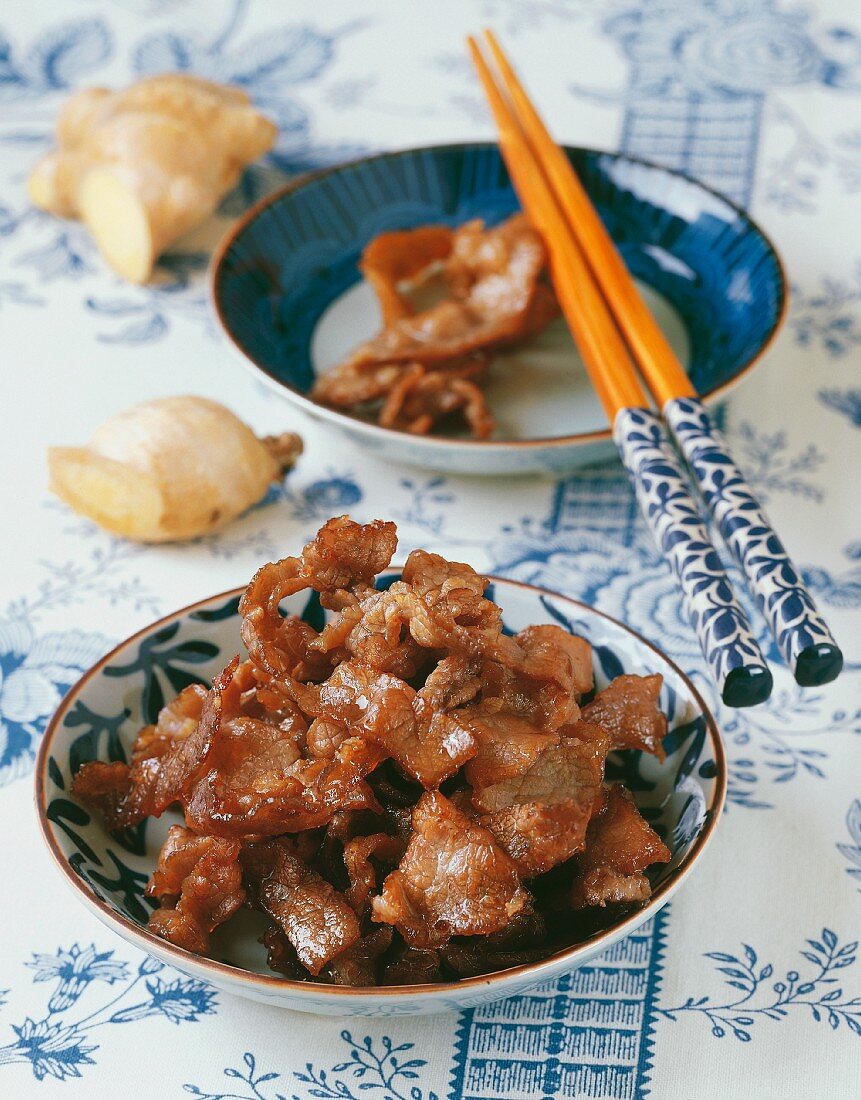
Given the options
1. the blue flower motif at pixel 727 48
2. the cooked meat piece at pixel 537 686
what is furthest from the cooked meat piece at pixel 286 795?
the blue flower motif at pixel 727 48

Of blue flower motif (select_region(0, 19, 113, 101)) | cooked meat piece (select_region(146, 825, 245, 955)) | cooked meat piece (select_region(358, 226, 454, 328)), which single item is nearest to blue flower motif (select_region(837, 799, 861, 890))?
cooked meat piece (select_region(146, 825, 245, 955))

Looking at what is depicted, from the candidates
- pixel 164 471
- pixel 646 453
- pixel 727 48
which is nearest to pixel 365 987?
pixel 646 453

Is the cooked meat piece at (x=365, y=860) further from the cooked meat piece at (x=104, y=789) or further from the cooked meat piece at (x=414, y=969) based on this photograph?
the cooked meat piece at (x=104, y=789)

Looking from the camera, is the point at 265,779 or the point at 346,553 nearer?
the point at 265,779

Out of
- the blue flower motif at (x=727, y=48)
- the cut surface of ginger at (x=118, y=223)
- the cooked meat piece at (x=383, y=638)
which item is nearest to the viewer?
the cooked meat piece at (x=383, y=638)

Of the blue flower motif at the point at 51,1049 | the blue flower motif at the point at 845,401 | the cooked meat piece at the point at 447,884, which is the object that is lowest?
the blue flower motif at the point at 51,1049

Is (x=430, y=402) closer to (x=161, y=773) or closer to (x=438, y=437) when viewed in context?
(x=438, y=437)

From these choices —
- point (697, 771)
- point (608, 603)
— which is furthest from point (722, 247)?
point (697, 771)
